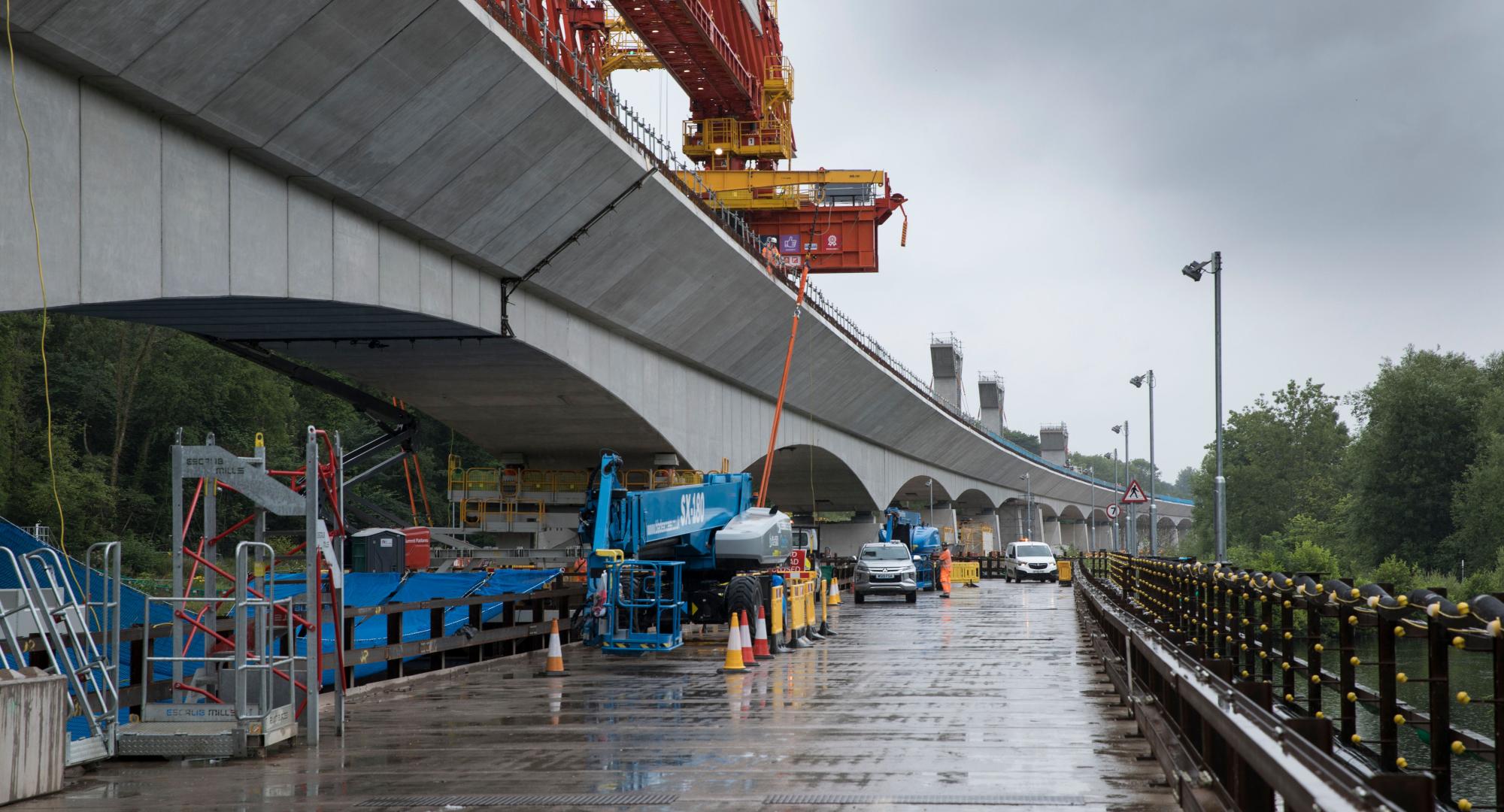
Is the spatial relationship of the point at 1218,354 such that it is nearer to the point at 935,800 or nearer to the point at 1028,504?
the point at 935,800

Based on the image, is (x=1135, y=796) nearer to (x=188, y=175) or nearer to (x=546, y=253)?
(x=188, y=175)

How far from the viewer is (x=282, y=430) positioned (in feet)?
227

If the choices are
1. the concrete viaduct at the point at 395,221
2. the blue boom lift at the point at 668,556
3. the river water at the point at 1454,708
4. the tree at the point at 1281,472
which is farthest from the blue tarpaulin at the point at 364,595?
the tree at the point at 1281,472

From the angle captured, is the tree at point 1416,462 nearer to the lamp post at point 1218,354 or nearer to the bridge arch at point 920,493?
the bridge arch at point 920,493

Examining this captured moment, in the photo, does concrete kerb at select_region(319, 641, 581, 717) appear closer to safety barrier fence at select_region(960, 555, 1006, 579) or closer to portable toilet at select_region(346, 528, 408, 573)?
portable toilet at select_region(346, 528, 408, 573)

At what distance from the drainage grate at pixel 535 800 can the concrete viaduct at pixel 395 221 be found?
7227mm

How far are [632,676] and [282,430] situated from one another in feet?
180

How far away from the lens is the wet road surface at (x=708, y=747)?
954cm

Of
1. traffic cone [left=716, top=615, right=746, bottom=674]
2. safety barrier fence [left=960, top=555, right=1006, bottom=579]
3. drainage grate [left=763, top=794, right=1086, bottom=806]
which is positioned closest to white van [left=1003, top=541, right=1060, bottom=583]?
safety barrier fence [left=960, top=555, right=1006, bottom=579]

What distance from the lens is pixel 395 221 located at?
73.0 feet

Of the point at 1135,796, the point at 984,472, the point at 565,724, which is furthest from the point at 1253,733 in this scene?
the point at 984,472


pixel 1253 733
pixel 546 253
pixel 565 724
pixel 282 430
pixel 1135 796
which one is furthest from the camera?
pixel 282 430

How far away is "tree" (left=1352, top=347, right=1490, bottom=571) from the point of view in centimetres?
6256

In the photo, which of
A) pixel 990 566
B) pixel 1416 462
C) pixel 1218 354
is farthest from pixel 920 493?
pixel 1218 354
